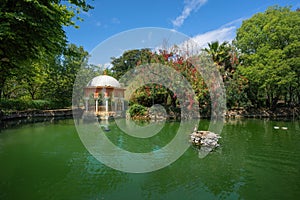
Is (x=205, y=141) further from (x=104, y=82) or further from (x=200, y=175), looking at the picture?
(x=104, y=82)

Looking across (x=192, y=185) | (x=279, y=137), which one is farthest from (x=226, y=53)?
(x=192, y=185)

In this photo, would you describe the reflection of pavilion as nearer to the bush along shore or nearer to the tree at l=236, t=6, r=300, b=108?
the bush along shore

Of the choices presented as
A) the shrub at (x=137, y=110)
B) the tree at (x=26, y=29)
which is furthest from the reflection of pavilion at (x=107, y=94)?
the tree at (x=26, y=29)

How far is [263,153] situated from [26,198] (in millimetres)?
7181

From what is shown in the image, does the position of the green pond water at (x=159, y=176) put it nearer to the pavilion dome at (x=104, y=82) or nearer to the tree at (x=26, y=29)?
the tree at (x=26, y=29)

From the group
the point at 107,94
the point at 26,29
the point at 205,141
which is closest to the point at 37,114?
the point at 107,94

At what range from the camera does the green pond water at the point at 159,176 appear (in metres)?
4.32

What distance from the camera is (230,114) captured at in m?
19.8

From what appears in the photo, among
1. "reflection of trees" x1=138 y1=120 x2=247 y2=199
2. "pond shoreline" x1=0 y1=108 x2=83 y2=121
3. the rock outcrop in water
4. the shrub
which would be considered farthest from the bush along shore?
"reflection of trees" x1=138 y1=120 x2=247 y2=199

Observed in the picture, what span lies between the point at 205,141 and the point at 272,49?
46.8 ft

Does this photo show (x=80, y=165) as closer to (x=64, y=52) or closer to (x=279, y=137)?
(x=64, y=52)

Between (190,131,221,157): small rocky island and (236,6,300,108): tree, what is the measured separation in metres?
11.7

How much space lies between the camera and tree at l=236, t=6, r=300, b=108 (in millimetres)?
17047

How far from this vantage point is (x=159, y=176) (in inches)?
210
